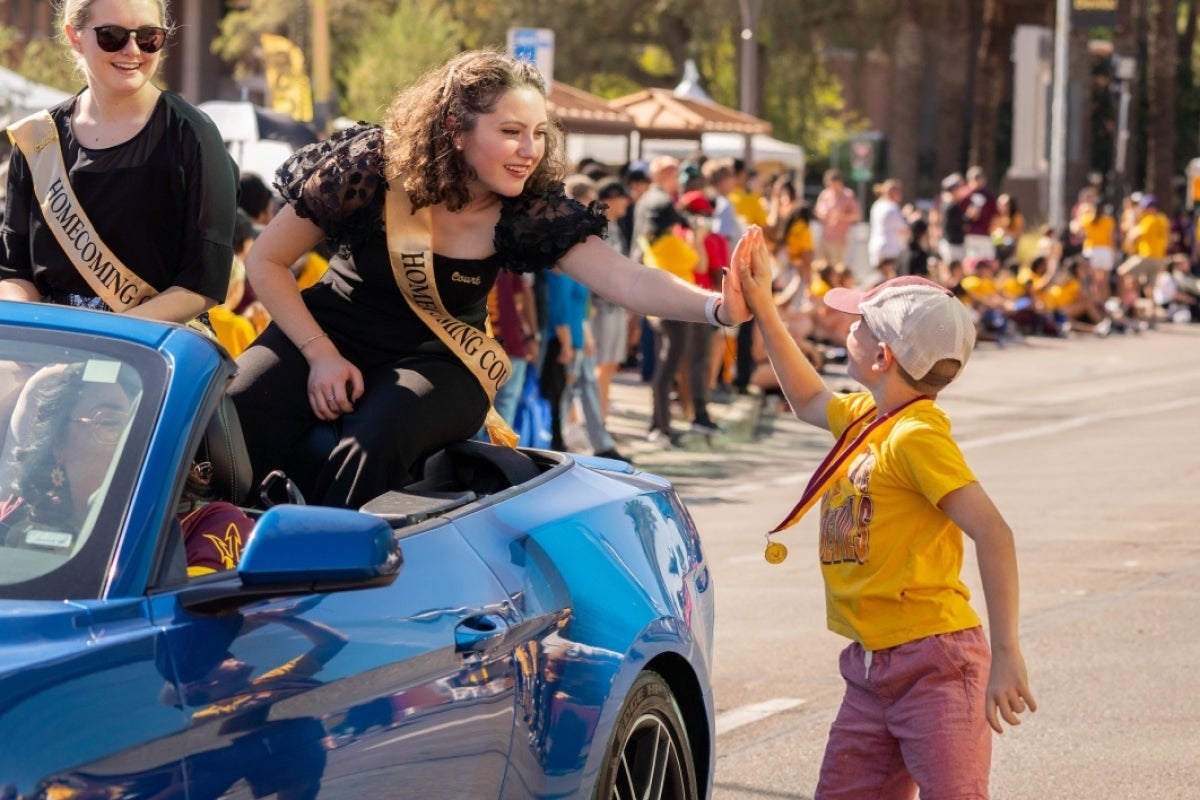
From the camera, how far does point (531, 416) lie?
12812 mm


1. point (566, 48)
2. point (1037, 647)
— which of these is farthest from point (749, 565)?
point (566, 48)

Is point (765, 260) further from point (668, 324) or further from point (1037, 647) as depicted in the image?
→ point (668, 324)

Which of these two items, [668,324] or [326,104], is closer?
[668,324]

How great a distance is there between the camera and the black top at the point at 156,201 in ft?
16.5

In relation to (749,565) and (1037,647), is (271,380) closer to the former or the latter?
(1037,647)

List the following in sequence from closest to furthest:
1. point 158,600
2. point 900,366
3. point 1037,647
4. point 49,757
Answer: point 49,757, point 158,600, point 900,366, point 1037,647

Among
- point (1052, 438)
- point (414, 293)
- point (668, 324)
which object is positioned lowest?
point (1052, 438)

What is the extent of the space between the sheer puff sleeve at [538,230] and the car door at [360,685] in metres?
1.34

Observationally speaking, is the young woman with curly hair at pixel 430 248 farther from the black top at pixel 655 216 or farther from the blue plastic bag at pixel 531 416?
the black top at pixel 655 216

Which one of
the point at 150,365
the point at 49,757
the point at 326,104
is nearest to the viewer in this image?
the point at 49,757

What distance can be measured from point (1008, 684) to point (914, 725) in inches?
10.9

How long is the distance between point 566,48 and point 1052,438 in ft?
A: 120

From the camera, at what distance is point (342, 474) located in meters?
4.46

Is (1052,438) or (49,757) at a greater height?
(49,757)
